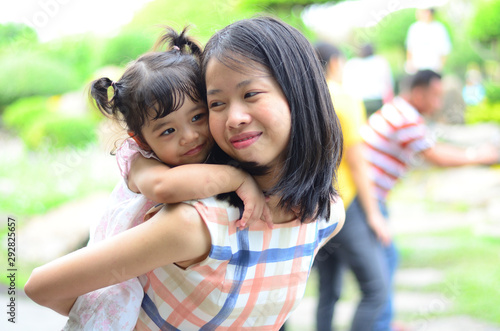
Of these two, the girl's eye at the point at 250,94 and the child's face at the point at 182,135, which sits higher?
the girl's eye at the point at 250,94

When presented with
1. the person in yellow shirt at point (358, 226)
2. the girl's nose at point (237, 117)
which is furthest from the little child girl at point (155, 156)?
the person in yellow shirt at point (358, 226)

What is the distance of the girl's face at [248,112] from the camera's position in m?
1.00

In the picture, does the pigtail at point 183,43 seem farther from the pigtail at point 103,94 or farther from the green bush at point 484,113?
the green bush at point 484,113

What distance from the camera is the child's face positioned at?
1131 millimetres

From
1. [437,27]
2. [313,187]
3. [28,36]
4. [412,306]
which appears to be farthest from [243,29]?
[437,27]

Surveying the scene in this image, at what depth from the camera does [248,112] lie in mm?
999

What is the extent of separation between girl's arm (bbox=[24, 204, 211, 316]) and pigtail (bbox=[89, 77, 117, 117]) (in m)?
0.36

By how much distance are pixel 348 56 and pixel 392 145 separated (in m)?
4.46

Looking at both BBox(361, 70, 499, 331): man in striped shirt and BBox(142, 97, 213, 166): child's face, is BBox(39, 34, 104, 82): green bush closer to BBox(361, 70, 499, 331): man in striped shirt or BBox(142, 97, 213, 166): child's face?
BBox(361, 70, 499, 331): man in striped shirt

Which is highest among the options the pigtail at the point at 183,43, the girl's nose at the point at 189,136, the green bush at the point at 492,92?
the pigtail at the point at 183,43

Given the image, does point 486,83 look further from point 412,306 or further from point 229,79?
point 229,79

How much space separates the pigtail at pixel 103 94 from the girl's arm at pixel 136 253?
36 centimetres

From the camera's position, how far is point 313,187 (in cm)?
113
